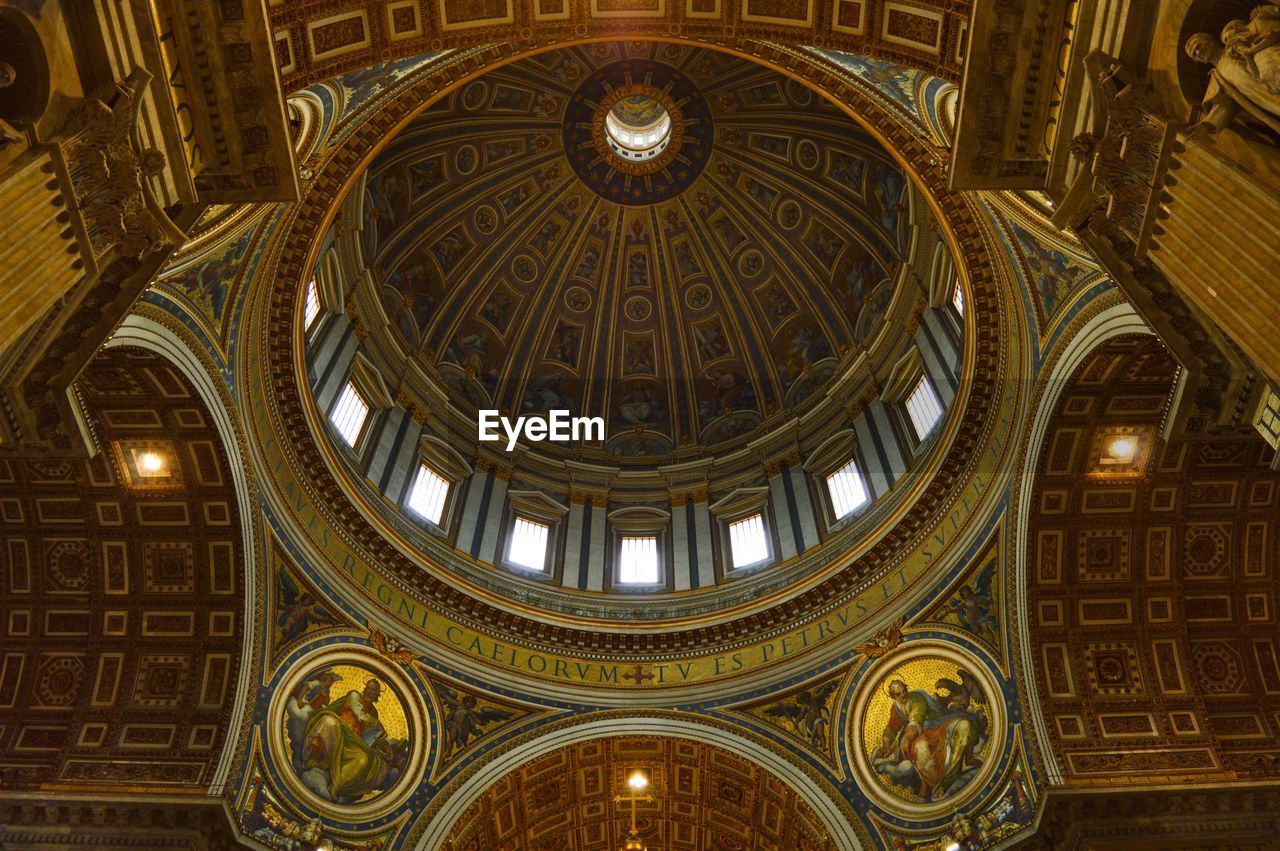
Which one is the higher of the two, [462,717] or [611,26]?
[611,26]

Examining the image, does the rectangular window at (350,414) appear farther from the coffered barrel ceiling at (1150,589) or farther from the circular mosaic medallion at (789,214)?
the circular mosaic medallion at (789,214)

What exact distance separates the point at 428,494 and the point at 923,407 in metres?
11.8

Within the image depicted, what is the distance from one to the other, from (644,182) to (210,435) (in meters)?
19.4

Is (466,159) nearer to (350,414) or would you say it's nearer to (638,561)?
(350,414)

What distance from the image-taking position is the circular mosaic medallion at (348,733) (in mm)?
17594

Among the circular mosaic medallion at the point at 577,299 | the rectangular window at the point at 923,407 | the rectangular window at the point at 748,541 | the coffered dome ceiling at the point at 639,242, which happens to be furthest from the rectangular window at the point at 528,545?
the rectangular window at the point at 923,407

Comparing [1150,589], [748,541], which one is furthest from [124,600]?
[1150,589]

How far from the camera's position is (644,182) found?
32.9m

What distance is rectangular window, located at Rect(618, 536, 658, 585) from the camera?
24.6 meters

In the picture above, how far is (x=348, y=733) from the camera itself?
60.8 ft

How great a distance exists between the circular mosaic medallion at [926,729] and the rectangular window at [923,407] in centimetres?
544

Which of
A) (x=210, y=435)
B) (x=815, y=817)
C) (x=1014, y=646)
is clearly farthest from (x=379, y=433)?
(x=1014, y=646)

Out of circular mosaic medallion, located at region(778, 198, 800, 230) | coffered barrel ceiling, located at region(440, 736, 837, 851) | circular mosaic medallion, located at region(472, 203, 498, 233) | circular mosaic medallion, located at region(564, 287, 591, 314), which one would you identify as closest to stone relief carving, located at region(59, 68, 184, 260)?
coffered barrel ceiling, located at region(440, 736, 837, 851)

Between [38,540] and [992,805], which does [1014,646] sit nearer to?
[992,805]
